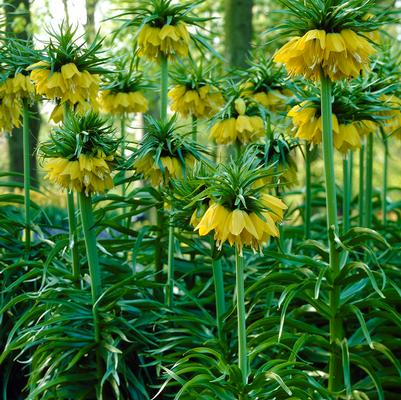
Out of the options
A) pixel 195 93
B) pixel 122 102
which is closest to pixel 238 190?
pixel 195 93

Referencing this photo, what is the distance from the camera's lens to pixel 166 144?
10.6 ft

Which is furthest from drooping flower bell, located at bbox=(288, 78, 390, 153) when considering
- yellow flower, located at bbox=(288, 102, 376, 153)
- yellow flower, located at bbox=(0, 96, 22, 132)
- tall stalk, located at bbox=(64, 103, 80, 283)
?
yellow flower, located at bbox=(0, 96, 22, 132)

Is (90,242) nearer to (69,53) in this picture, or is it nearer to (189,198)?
(189,198)

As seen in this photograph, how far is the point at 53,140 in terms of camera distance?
10.0 ft

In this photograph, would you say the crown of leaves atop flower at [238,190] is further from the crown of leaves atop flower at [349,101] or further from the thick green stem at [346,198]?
the thick green stem at [346,198]

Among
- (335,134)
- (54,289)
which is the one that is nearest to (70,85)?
(54,289)

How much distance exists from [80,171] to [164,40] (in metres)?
0.84

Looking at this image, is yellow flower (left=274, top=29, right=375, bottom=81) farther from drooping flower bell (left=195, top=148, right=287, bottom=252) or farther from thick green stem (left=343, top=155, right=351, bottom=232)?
thick green stem (left=343, top=155, right=351, bottom=232)

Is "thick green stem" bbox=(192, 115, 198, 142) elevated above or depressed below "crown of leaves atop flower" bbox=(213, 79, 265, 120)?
below

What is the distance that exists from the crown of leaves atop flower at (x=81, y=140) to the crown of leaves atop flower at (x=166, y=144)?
134 millimetres

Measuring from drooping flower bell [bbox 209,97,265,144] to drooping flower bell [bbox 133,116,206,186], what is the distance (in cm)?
41

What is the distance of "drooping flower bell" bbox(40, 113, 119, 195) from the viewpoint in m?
3.07

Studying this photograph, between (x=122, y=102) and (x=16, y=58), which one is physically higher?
(x=16, y=58)

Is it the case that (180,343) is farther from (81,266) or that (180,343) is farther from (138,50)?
(138,50)
